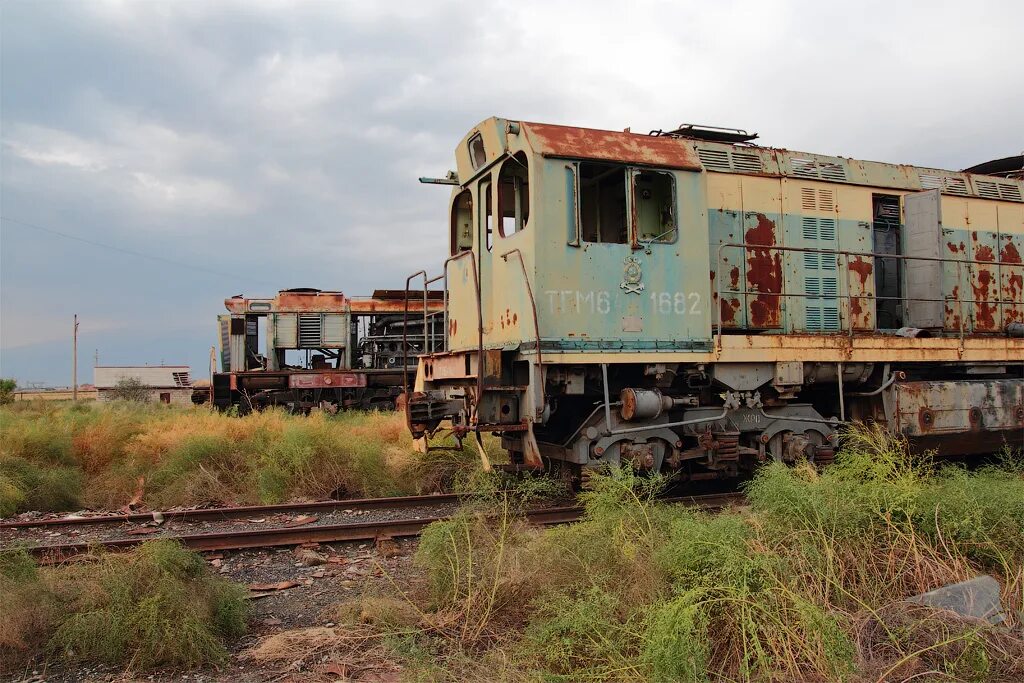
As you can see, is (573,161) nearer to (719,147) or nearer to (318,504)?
(719,147)

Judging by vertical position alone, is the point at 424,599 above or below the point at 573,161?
below

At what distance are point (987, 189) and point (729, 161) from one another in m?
4.39

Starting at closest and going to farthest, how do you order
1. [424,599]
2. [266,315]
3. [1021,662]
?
[1021,662] < [424,599] < [266,315]

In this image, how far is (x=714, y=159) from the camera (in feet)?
28.0

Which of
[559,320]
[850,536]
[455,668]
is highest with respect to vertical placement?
[559,320]

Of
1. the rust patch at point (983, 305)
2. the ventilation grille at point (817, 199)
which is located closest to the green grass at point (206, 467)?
the ventilation grille at point (817, 199)

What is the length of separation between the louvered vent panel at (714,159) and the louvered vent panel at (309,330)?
14.6 meters

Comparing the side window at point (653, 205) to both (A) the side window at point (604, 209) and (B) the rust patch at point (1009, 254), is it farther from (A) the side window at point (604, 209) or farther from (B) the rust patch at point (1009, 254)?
(B) the rust patch at point (1009, 254)

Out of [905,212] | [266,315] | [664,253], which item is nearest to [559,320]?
[664,253]

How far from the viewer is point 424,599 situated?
478 centimetres

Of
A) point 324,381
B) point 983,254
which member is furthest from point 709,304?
point 324,381

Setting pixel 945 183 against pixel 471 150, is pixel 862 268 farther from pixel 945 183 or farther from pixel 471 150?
pixel 471 150

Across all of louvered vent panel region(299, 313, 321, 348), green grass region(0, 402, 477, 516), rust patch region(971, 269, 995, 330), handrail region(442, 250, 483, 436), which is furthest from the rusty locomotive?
rust patch region(971, 269, 995, 330)

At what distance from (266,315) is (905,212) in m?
16.3
